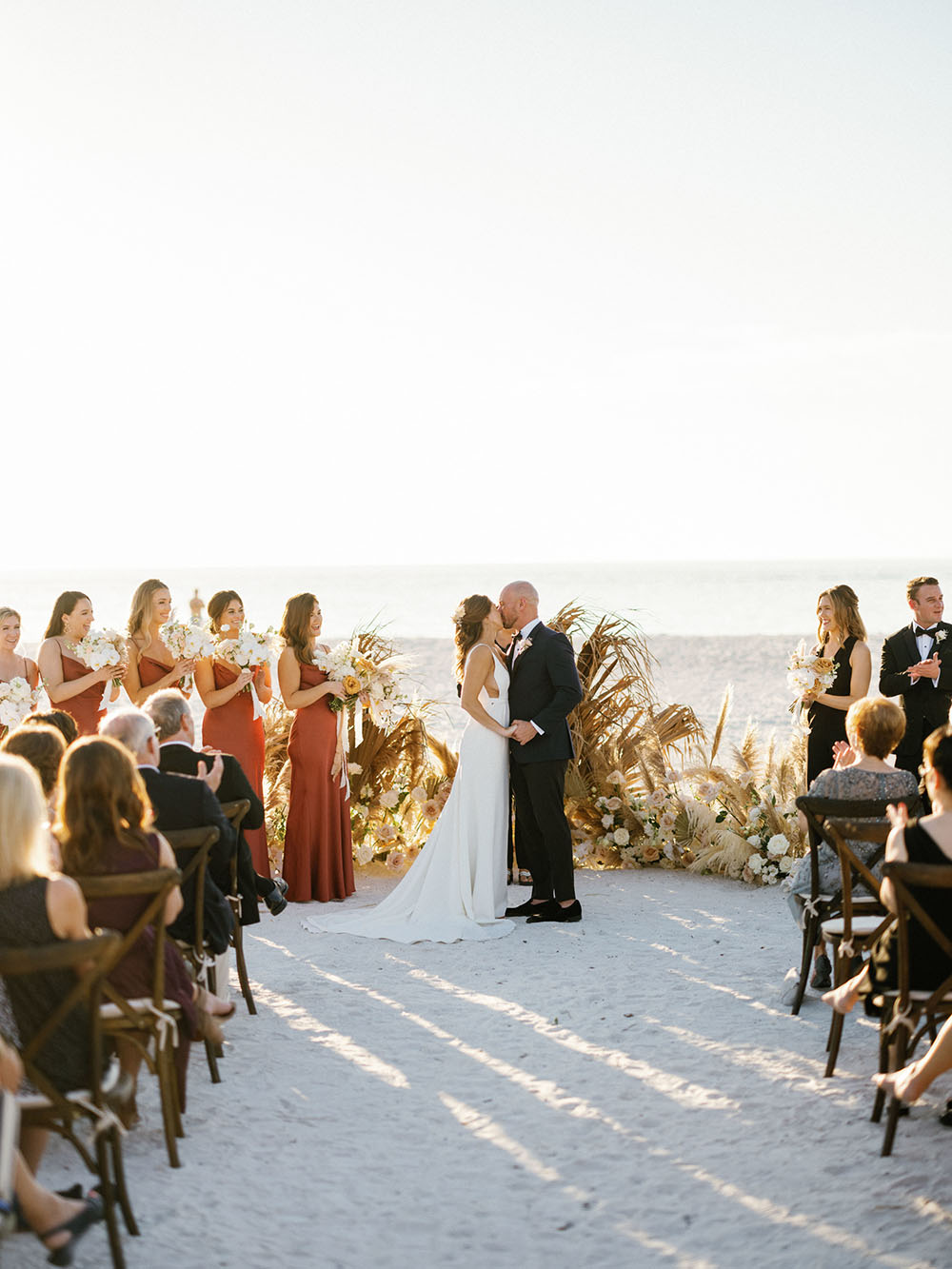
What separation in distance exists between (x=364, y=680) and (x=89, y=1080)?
5.83 metres

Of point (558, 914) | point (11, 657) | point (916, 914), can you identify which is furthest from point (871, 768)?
point (11, 657)

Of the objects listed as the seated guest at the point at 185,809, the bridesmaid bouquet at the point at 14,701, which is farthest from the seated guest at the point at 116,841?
the bridesmaid bouquet at the point at 14,701

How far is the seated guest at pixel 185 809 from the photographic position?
493cm

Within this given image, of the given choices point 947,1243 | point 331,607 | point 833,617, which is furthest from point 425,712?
point 331,607

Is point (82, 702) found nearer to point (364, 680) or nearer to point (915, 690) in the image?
point (364, 680)

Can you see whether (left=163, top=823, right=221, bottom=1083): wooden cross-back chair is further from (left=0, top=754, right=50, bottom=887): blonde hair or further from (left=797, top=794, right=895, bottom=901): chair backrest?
(left=797, top=794, right=895, bottom=901): chair backrest

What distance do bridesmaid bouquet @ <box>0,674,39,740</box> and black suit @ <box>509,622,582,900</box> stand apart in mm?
3352

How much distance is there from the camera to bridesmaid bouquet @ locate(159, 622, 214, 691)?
8.80 m

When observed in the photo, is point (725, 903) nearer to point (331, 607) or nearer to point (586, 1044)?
point (586, 1044)

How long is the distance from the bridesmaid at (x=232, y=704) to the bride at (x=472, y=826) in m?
1.28

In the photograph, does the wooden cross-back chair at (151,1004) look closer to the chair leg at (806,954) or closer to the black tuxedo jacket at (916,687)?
the chair leg at (806,954)

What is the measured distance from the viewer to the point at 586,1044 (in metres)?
5.71

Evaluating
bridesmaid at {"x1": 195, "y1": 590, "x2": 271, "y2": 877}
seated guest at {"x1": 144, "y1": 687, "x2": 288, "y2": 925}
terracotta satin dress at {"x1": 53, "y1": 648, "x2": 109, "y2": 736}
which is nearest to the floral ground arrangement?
bridesmaid at {"x1": 195, "y1": 590, "x2": 271, "y2": 877}

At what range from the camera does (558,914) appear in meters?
8.43
